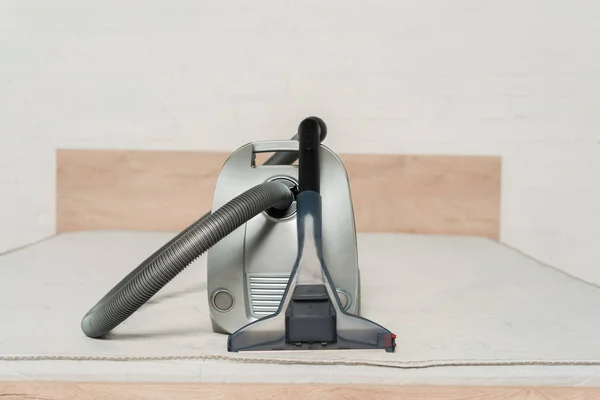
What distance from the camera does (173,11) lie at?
235 centimetres

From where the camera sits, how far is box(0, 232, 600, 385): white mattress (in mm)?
900

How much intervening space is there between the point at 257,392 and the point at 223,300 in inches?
8.1

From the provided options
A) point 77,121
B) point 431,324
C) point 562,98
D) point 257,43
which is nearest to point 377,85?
point 257,43

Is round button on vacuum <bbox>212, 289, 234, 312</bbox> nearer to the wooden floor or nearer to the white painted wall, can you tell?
the wooden floor

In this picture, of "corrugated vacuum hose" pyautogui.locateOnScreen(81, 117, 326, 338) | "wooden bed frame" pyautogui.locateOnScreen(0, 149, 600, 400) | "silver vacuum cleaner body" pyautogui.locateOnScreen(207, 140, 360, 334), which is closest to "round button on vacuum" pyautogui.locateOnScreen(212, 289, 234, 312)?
"silver vacuum cleaner body" pyautogui.locateOnScreen(207, 140, 360, 334)

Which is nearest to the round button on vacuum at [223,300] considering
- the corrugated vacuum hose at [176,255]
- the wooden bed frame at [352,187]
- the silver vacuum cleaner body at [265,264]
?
the silver vacuum cleaner body at [265,264]

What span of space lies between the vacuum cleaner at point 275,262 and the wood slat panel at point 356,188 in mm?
1230

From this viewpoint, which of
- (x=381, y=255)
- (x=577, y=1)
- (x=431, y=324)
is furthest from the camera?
(x=577, y=1)

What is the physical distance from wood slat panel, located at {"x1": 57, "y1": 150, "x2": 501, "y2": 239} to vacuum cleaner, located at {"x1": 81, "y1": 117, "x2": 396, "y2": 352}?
123cm

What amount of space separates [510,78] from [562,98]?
0.18 m

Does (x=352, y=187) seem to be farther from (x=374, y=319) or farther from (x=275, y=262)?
(x=275, y=262)

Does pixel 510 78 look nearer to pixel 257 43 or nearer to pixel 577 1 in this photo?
pixel 577 1

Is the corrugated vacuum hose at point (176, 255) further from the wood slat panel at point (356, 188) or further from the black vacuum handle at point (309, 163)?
the wood slat panel at point (356, 188)

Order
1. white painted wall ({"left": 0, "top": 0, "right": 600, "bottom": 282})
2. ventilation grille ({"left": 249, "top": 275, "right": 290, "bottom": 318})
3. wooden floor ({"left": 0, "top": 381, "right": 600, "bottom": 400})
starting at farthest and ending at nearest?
white painted wall ({"left": 0, "top": 0, "right": 600, "bottom": 282}) → ventilation grille ({"left": 249, "top": 275, "right": 290, "bottom": 318}) → wooden floor ({"left": 0, "top": 381, "right": 600, "bottom": 400})
